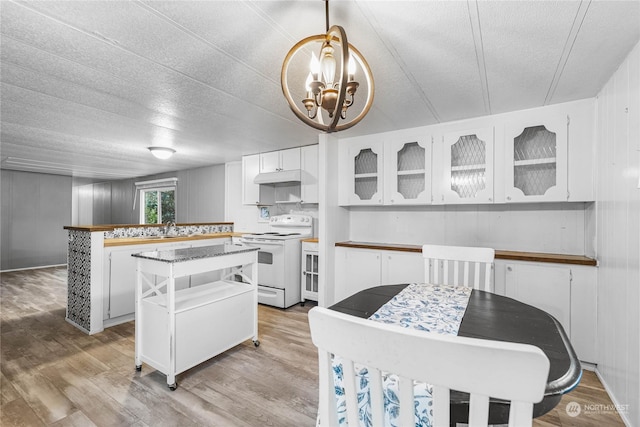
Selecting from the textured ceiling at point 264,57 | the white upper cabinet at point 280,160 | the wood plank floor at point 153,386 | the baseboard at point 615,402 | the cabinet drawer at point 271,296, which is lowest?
the wood plank floor at point 153,386

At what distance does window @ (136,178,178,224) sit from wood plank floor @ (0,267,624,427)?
3.66 meters

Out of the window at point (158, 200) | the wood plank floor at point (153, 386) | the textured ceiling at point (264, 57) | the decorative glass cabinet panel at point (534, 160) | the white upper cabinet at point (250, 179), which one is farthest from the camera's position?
the window at point (158, 200)

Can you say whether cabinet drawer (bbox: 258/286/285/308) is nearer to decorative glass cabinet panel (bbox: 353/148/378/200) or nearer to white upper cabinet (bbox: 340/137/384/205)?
white upper cabinet (bbox: 340/137/384/205)

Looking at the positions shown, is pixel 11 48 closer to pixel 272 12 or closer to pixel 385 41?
pixel 272 12

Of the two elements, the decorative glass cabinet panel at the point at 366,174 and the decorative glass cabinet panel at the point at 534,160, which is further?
the decorative glass cabinet panel at the point at 366,174

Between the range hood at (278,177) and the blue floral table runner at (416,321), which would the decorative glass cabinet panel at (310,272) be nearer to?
the range hood at (278,177)

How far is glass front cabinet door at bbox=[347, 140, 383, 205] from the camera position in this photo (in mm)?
3367

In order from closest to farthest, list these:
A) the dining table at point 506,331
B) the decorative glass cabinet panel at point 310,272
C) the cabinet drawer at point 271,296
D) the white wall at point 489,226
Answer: the dining table at point 506,331 < the white wall at point 489,226 < the cabinet drawer at point 271,296 < the decorative glass cabinet panel at point 310,272

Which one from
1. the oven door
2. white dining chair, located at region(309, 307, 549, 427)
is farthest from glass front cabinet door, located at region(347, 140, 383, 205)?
white dining chair, located at region(309, 307, 549, 427)

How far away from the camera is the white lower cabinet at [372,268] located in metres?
2.99

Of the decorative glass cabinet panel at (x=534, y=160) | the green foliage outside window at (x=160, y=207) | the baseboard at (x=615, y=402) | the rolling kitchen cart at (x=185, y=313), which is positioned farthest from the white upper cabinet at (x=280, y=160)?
the baseboard at (x=615, y=402)

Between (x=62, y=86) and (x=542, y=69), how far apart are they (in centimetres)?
336

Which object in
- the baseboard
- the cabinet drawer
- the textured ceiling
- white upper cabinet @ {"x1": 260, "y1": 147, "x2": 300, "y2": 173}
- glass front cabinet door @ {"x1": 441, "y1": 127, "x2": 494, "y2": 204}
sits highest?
the textured ceiling

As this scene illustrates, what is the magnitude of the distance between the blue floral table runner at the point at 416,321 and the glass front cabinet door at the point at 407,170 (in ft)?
4.89
